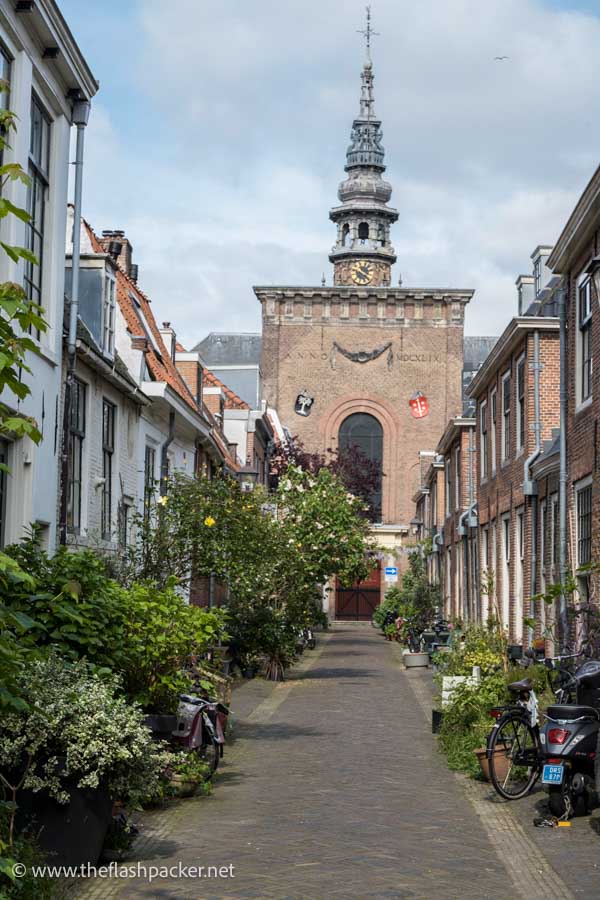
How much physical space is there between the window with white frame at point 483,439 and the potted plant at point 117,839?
823 inches

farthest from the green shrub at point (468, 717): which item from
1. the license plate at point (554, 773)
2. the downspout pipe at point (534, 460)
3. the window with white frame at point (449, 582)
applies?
the window with white frame at point (449, 582)

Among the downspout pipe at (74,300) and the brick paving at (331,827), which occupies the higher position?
the downspout pipe at (74,300)

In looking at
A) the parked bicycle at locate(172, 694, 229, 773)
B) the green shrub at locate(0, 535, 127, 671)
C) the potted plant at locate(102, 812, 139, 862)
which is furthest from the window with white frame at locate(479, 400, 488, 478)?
the potted plant at locate(102, 812, 139, 862)

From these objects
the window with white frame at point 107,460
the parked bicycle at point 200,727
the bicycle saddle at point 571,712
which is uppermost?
the window with white frame at point 107,460

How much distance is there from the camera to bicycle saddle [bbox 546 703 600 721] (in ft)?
34.2

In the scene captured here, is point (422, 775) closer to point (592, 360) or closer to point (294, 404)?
point (592, 360)

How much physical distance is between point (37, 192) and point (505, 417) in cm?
1421

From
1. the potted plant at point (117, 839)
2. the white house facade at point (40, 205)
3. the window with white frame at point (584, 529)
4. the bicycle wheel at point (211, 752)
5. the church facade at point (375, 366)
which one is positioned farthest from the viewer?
the church facade at point (375, 366)

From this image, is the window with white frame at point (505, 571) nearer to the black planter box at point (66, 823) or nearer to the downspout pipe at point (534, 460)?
the downspout pipe at point (534, 460)

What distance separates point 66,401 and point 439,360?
4951 cm

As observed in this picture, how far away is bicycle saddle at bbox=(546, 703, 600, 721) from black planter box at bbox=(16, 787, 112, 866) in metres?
4.23

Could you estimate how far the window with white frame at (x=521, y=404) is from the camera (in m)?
23.1

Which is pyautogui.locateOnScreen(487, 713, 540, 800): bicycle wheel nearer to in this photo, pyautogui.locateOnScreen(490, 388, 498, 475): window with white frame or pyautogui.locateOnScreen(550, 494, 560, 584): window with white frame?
pyautogui.locateOnScreen(550, 494, 560, 584): window with white frame

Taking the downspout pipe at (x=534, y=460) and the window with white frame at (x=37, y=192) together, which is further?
the downspout pipe at (x=534, y=460)
